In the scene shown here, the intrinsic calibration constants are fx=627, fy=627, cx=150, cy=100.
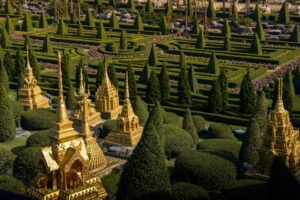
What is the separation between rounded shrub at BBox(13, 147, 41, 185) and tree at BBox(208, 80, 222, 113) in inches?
650

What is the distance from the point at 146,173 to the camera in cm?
2486

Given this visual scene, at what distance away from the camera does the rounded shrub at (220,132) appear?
129ft

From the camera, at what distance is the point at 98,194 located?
19.8m

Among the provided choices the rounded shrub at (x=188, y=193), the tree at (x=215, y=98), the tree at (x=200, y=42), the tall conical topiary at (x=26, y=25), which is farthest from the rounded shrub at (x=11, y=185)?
the tall conical topiary at (x=26, y=25)

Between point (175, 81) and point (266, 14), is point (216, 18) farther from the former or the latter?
point (175, 81)

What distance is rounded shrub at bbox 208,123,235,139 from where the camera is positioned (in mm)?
39469

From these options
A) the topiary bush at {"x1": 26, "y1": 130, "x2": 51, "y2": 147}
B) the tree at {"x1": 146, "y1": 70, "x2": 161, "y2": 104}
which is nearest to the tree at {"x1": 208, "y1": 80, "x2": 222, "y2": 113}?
the tree at {"x1": 146, "y1": 70, "x2": 161, "y2": 104}

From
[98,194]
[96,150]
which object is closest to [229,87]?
[96,150]

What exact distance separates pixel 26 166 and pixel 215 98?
17.5 metres

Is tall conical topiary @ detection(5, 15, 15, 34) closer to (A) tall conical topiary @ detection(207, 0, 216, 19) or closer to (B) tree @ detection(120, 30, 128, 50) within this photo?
(B) tree @ detection(120, 30, 128, 50)

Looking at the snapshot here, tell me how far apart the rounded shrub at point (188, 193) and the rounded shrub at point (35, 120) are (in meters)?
16.2

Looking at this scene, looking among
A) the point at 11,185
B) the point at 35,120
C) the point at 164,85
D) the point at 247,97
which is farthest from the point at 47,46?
the point at 11,185

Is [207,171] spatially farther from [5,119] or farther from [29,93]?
[29,93]

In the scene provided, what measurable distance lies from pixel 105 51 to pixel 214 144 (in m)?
32.2
